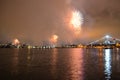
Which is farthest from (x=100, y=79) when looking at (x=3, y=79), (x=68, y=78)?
(x=3, y=79)

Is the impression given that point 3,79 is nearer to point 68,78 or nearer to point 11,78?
point 11,78

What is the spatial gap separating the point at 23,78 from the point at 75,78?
8.90m

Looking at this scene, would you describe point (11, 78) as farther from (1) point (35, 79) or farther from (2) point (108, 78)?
(2) point (108, 78)

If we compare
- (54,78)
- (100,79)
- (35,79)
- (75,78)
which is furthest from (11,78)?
(100,79)

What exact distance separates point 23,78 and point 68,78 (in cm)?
772

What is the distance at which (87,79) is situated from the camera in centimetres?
4334

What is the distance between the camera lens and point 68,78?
1741 inches

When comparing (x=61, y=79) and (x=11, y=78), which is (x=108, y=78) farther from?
(x=11, y=78)

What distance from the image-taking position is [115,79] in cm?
4272

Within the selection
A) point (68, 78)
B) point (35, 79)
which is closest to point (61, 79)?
point (68, 78)

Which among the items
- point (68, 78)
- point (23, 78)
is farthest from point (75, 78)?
point (23, 78)

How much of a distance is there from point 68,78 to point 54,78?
2.44 metres

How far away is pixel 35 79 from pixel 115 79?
43.6ft

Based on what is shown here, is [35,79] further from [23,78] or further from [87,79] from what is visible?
[87,79]
